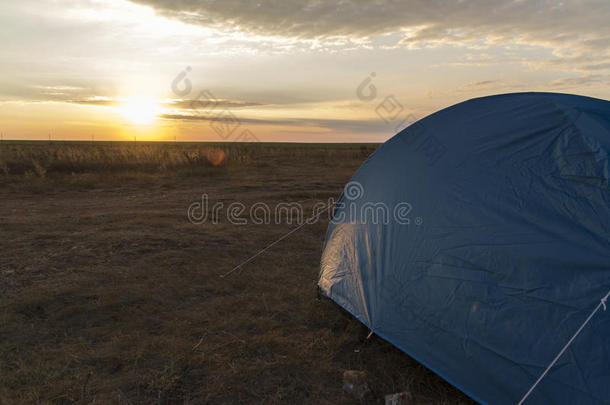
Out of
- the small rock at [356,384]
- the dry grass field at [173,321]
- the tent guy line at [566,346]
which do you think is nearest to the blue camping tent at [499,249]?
the tent guy line at [566,346]

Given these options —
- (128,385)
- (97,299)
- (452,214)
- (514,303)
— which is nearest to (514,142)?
(452,214)

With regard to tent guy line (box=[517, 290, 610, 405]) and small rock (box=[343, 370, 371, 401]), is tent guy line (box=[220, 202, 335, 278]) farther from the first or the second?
tent guy line (box=[517, 290, 610, 405])

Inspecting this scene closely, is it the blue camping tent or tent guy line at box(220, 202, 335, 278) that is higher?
the blue camping tent

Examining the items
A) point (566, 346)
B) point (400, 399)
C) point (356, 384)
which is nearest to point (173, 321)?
point (356, 384)

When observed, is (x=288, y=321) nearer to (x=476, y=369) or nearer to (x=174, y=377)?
(x=174, y=377)

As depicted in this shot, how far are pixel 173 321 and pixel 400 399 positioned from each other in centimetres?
271

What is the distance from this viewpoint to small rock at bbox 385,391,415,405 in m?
2.86

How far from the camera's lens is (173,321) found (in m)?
4.33

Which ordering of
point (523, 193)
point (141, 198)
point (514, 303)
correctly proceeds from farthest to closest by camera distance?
point (141, 198)
point (523, 193)
point (514, 303)

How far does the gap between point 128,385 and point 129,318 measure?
4.26ft

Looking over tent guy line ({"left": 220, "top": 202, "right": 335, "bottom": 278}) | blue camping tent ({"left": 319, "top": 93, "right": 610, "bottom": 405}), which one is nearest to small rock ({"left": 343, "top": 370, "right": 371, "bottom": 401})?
blue camping tent ({"left": 319, "top": 93, "right": 610, "bottom": 405})

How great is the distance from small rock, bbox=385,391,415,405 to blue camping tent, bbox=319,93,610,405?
0.31 m

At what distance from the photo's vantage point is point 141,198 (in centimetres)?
1241

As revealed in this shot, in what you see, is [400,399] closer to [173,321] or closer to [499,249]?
[499,249]
